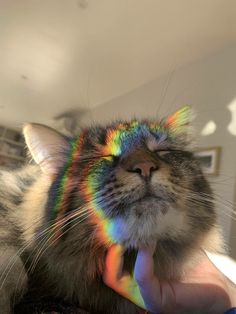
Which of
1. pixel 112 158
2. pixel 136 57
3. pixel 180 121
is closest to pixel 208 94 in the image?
pixel 136 57

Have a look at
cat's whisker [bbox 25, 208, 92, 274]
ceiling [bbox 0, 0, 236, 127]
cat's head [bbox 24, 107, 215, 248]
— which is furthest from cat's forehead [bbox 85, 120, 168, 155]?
ceiling [bbox 0, 0, 236, 127]

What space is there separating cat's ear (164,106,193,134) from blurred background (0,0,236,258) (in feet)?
2.34

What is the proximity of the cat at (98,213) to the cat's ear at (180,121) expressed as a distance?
5cm

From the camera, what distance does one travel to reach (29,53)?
111 inches

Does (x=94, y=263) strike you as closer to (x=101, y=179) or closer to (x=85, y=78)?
(x=101, y=179)

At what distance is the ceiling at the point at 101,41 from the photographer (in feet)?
7.00

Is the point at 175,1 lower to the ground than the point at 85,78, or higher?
higher

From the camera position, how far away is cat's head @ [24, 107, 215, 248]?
59 centimetres

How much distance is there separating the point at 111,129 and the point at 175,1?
1532 mm

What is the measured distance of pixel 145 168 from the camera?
0.61 meters

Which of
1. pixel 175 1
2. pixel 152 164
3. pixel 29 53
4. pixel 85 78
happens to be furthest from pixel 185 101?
pixel 152 164

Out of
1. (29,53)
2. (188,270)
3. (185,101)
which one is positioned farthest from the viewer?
(29,53)

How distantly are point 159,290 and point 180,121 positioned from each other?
483mm

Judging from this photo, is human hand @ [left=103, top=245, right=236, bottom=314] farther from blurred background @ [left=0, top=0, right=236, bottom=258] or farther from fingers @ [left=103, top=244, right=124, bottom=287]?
blurred background @ [left=0, top=0, right=236, bottom=258]
